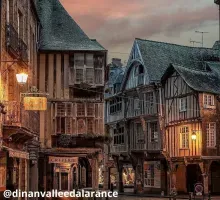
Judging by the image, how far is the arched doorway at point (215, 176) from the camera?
41469 mm

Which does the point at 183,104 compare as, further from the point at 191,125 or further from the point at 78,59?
the point at 78,59

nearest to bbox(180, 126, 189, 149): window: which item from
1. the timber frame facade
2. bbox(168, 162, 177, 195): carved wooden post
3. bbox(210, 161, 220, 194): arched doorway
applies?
the timber frame facade

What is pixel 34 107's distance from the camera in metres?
19.5

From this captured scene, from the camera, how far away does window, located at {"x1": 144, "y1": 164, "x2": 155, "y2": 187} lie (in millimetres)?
46062

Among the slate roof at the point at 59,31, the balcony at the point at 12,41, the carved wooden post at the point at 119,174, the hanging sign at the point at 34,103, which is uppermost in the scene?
the slate roof at the point at 59,31

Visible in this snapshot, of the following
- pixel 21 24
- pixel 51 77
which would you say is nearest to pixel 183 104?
pixel 51 77

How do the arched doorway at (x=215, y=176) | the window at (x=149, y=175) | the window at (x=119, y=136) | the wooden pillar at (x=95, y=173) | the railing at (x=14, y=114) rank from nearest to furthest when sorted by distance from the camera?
the railing at (x=14, y=114) < the wooden pillar at (x=95, y=173) < the arched doorway at (x=215, y=176) < the window at (x=149, y=175) < the window at (x=119, y=136)

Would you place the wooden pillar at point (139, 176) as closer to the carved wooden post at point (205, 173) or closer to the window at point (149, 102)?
the window at point (149, 102)

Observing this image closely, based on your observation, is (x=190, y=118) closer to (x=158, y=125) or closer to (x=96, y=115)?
(x=158, y=125)

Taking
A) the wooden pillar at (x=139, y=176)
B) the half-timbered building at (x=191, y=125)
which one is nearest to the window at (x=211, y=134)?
the half-timbered building at (x=191, y=125)

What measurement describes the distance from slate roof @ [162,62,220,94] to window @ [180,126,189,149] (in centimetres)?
325

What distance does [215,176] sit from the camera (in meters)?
41.9

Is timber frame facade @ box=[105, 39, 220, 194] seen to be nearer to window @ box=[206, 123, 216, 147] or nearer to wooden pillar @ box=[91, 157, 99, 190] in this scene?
window @ box=[206, 123, 216, 147]

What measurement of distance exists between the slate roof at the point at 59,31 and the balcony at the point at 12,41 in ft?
35.5
